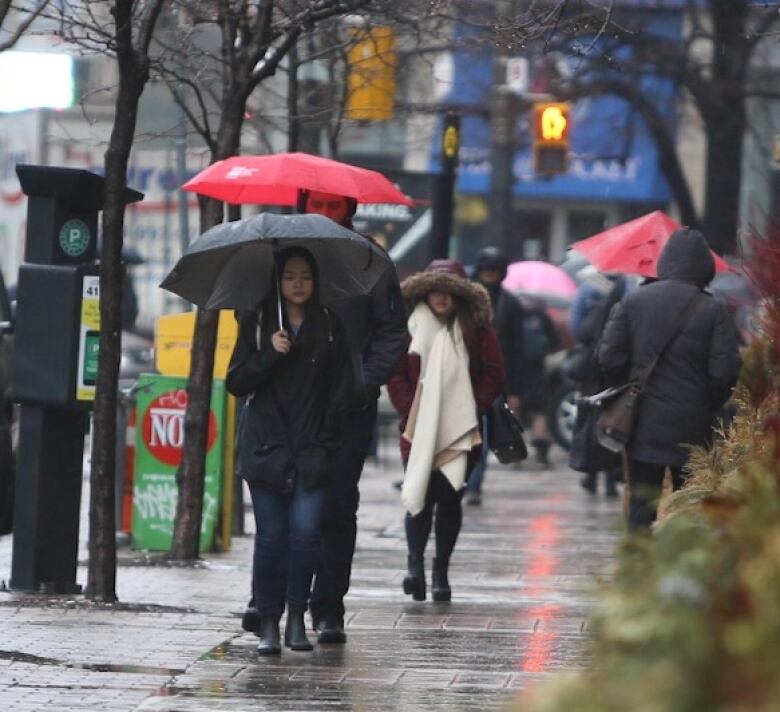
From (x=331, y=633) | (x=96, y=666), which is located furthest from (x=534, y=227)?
(x=96, y=666)

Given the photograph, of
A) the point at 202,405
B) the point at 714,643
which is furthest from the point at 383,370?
the point at 714,643

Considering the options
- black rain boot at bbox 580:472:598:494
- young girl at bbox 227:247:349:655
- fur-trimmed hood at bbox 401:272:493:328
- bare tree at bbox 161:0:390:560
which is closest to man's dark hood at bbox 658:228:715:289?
fur-trimmed hood at bbox 401:272:493:328

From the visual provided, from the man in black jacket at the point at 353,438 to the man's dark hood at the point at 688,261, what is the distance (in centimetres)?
178

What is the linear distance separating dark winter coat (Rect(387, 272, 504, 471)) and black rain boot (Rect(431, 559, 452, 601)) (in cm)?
52

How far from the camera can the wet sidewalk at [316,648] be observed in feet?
22.8

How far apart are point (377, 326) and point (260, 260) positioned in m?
0.61

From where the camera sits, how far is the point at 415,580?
9.80 meters

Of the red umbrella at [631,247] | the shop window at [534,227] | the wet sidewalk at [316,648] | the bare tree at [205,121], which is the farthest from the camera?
the shop window at [534,227]

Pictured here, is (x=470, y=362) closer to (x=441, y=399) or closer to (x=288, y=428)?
(x=441, y=399)

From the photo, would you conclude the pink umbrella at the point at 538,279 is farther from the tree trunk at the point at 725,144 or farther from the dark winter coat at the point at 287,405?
the dark winter coat at the point at 287,405

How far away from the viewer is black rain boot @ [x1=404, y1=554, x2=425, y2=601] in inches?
386

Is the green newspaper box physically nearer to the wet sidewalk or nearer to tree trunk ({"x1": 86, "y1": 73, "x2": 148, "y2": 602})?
the wet sidewalk

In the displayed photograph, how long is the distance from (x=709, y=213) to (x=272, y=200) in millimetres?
12305

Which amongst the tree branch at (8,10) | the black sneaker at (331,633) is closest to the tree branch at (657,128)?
the tree branch at (8,10)
